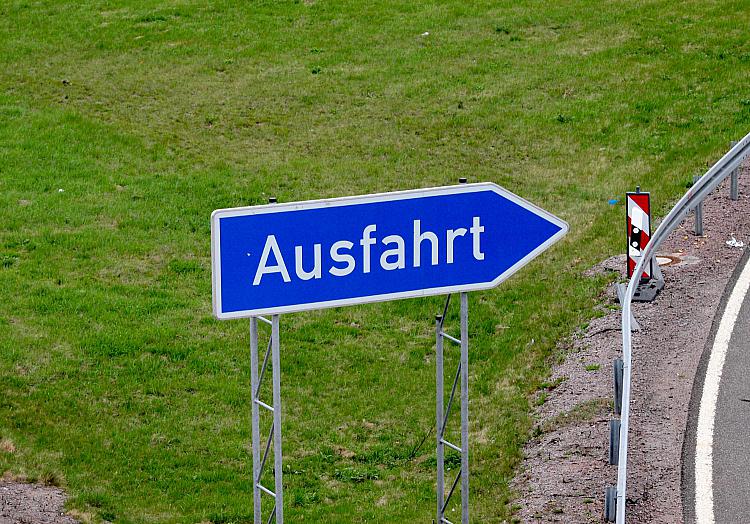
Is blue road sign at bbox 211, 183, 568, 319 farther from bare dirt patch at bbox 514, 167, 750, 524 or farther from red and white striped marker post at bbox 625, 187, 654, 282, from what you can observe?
red and white striped marker post at bbox 625, 187, 654, 282

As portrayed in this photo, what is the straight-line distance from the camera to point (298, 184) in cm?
1858

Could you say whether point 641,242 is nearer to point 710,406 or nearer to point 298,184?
point 710,406

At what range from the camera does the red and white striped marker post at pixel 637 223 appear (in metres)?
13.1

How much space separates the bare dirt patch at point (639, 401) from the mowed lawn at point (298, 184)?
365 millimetres

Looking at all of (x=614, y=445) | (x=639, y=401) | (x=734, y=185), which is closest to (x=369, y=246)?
(x=614, y=445)

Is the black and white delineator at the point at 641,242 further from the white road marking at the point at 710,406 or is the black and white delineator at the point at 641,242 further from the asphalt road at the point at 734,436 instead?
the asphalt road at the point at 734,436

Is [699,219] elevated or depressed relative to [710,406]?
elevated

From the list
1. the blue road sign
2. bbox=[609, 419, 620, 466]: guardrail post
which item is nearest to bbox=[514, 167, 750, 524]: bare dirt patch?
bbox=[609, 419, 620, 466]: guardrail post

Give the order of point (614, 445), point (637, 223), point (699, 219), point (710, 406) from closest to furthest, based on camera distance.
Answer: point (614, 445) < point (710, 406) < point (637, 223) < point (699, 219)

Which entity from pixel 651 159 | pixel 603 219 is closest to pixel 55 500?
pixel 603 219

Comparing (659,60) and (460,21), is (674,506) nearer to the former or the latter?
(659,60)

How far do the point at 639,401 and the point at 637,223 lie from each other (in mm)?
3001

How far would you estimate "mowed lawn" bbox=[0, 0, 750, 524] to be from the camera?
1146 centimetres

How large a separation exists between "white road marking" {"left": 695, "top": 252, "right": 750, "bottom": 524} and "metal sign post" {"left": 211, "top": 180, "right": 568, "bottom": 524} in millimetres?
2604
